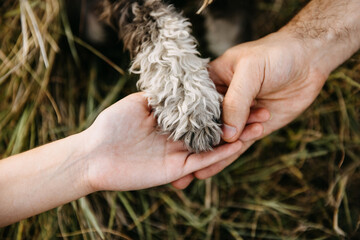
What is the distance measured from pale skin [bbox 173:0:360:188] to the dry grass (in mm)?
346

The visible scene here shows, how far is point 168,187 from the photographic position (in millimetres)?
1548

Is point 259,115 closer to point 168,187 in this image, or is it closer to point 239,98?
point 239,98

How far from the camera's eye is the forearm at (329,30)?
1.19m

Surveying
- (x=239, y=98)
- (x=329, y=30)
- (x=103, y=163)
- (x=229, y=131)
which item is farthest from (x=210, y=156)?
(x=329, y=30)

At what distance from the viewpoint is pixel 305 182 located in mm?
1647

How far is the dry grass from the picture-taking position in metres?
1.39

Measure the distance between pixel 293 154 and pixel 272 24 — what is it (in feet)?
2.34

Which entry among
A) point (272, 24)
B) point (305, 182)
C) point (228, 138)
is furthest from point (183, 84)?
point (305, 182)

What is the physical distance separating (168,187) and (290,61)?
2.81ft

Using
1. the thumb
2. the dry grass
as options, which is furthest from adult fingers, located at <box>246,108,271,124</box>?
the dry grass

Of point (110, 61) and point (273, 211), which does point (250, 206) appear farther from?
point (110, 61)

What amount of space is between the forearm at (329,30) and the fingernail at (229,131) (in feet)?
1.51

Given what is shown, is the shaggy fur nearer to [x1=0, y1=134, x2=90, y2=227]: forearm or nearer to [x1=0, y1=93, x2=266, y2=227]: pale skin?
[x1=0, y1=93, x2=266, y2=227]: pale skin

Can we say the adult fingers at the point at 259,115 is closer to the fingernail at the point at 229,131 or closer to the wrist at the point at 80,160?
the fingernail at the point at 229,131
